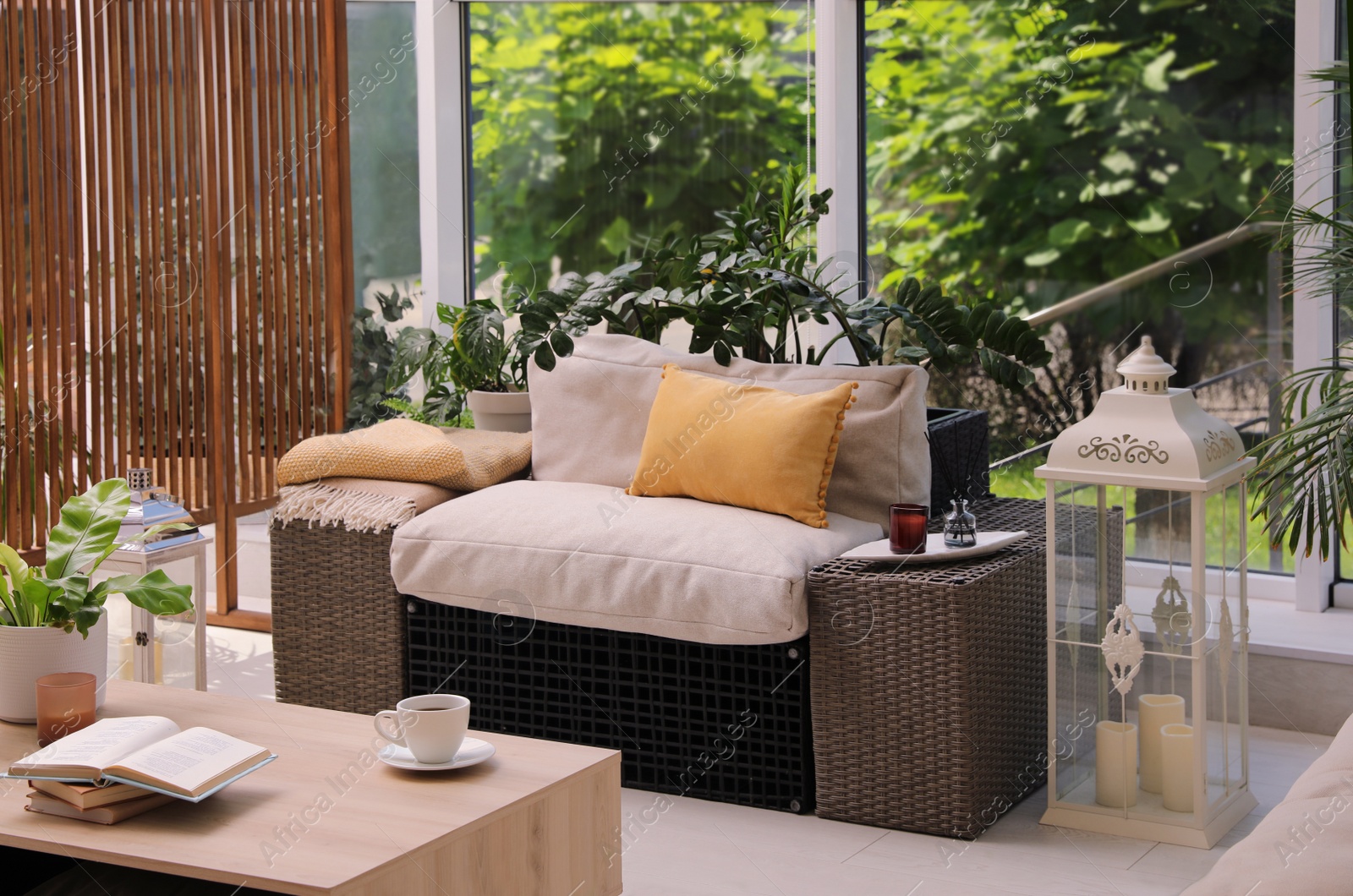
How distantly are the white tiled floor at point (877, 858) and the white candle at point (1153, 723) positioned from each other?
0.43 ft

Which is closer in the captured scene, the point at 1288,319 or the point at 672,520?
the point at 672,520

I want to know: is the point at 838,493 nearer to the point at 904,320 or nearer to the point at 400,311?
the point at 904,320

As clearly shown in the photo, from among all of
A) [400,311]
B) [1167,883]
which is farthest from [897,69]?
[1167,883]

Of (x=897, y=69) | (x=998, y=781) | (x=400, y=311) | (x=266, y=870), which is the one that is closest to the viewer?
(x=266, y=870)

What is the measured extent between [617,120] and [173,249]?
144 cm

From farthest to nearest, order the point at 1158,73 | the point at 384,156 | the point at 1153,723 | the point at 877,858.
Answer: the point at 384,156, the point at 1158,73, the point at 1153,723, the point at 877,858

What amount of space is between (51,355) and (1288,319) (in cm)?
320

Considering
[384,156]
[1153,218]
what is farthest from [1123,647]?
[384,156]

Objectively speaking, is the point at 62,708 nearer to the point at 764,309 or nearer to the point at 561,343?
the point at 561,343

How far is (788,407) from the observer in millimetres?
3113

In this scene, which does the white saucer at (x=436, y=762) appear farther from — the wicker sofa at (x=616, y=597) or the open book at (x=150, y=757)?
the wicker sofa at (x=616, y=597)

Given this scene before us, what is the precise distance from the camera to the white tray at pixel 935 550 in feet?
9.32

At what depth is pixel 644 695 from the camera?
308 centimetres

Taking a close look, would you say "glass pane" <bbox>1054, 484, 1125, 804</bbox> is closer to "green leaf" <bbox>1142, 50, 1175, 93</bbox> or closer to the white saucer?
the white saucer
